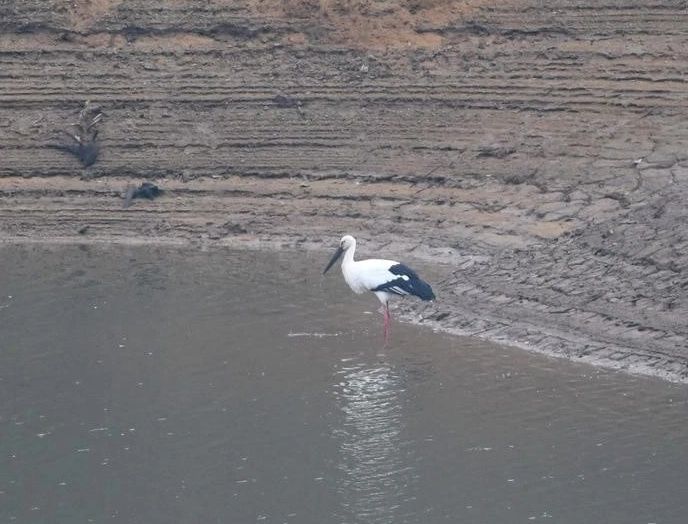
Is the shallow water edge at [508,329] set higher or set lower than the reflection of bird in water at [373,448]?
higher

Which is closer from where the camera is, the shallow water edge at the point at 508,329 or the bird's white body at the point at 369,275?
the shallow water edge at the point at 508,329

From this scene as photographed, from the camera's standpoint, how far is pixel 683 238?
48.5 feet

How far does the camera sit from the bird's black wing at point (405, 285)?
575 inches

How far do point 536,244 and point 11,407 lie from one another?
6.34 meters

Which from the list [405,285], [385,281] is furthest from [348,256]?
[405,285]

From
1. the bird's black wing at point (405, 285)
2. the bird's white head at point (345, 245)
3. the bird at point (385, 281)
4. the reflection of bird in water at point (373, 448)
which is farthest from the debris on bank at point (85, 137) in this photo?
the reflection of bird in water at point (373, 448)

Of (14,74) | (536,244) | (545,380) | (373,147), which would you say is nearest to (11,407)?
(545,380)

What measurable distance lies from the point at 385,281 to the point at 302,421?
2.98 meters

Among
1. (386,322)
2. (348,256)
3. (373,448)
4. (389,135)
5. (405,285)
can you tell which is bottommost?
(373,448)

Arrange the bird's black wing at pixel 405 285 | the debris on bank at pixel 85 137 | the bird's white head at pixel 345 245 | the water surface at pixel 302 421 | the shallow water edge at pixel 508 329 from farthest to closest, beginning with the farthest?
1. the debris on bank at pixel 85 137
2. the bird's white head at pixel 345 245
3. the bird's black wing at pixel 405 285
4. the shallow water edge at pixel 508 329
5. the water surface at pixel 302 421

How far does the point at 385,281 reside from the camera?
14773mm

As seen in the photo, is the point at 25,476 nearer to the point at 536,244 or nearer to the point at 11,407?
the point at 11,407

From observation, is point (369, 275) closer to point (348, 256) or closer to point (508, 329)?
point (348, 256)

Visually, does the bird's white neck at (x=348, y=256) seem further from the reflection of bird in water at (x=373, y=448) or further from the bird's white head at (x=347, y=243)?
the reflection of bird in water at (x=373, y=448)
